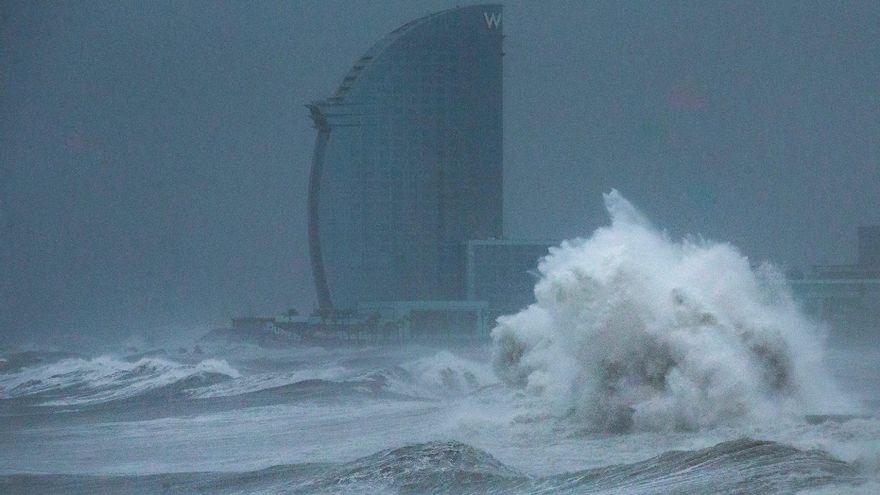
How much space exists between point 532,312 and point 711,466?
23.7 m

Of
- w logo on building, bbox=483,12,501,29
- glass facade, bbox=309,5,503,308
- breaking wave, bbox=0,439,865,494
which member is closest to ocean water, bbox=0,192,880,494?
breaking wave, bbox=0,439,865,494

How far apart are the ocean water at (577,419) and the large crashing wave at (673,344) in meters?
0.05

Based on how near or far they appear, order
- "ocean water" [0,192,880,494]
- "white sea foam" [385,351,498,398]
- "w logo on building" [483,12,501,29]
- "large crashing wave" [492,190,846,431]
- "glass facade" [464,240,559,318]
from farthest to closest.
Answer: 1. "w logo on building" [483,12,501,29]
2. "glass facade" [464,240,559,318]
3. "white sea foam" [385,351,498,398]
4. "large crashing wave" [492,190,846,431]
5. "ocean water" [0,192,880,494]

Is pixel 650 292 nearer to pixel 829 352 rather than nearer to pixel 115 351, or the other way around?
pixel 829 352

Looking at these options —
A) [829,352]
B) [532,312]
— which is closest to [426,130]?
[829,352]

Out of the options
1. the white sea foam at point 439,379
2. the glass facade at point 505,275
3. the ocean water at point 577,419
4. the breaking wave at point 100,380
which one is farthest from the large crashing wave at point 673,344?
the glass facade at point 505,275

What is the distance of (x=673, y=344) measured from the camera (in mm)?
23625

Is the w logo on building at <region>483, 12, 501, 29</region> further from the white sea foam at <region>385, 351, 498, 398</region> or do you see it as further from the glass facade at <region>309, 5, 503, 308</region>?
the white sea foam at <region>385, 351, 498, 398</region>

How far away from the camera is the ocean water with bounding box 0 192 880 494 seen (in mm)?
16688

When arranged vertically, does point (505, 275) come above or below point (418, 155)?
below

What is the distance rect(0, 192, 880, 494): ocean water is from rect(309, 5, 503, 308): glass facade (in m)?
76.6

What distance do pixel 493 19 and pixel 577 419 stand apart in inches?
3996

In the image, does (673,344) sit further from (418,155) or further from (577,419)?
(418,155)

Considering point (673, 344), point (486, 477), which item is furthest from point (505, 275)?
point (486, 477)
